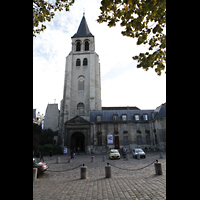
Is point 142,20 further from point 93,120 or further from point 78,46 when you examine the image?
point 78,46

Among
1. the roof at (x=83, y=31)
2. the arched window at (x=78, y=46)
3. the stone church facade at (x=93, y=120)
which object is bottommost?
the stone church facade at (x=93, y=120)

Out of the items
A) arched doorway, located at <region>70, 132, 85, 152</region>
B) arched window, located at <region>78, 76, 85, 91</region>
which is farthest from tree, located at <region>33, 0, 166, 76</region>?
arched window, located at <region>78, 76, 85, 91</region>

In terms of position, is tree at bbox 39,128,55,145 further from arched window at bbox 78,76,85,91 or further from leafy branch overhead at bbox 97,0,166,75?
leafy branch overhead at bbox 97,0,166,75

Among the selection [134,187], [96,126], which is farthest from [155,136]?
[134,187]

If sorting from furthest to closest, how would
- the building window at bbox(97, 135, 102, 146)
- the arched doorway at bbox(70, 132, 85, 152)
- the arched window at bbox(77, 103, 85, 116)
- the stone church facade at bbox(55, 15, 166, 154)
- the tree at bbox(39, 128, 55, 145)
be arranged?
the arched window at bbox(77, 103, 85, 116), the arched doorway at bbox(70, 132, 85, 152), the tree at bbox(39, 128, 55, 145), the building window at bbox(97, 135, 102, 146), the stone church facade at bbox(55, 15, 166, 154)

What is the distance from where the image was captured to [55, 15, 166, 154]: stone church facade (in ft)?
96.6

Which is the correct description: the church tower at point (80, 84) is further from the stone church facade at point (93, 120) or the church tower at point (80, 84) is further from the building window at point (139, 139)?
the building window at point (139, 139)

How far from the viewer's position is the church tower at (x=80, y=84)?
117 feet

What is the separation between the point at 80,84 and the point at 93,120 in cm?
1123

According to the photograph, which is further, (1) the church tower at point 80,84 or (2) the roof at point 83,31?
(2) the roof at point 83,31

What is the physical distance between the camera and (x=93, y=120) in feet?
105

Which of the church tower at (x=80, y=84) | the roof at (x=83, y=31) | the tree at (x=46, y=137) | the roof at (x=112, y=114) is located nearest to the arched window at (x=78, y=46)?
the church tower at (x=80, y=84)

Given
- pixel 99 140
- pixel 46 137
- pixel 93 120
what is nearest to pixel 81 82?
pixel 93 120
